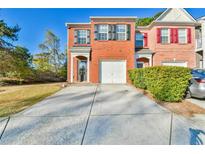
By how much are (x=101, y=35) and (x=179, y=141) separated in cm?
1417

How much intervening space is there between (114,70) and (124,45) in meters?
2.54

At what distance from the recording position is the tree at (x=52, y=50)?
35.0 metres

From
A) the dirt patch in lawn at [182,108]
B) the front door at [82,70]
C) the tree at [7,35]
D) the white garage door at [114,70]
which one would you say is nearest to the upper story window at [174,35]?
the white garage door at [114,70]

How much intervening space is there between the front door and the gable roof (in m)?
8.96

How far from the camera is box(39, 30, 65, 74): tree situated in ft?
115

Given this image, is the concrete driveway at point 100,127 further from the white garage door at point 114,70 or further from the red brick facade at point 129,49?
the red brick facade at point 129,49

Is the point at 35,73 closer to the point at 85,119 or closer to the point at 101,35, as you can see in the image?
the point at 101,35

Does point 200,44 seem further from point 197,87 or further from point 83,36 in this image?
point 83,36

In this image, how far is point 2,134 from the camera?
171 inches

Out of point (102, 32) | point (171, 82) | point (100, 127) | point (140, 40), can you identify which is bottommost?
point (100, 127)

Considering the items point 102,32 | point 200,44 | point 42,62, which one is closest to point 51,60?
point 42,62

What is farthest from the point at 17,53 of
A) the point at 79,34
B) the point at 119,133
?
the point at 119,133

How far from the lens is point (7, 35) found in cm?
2175

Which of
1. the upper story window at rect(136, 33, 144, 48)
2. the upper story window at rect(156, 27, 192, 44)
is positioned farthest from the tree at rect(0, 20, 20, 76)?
the upper story window at rect(156, 27, 192, 44)
